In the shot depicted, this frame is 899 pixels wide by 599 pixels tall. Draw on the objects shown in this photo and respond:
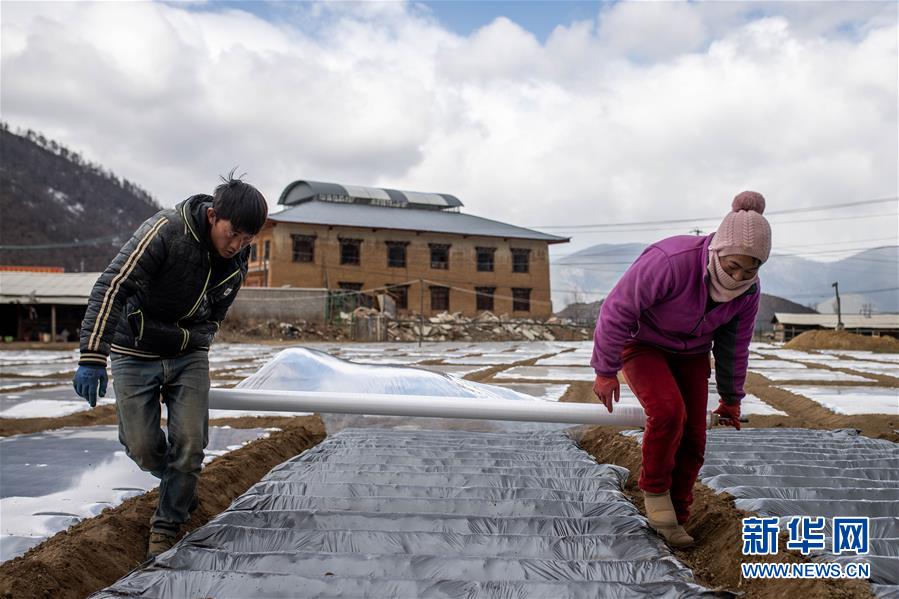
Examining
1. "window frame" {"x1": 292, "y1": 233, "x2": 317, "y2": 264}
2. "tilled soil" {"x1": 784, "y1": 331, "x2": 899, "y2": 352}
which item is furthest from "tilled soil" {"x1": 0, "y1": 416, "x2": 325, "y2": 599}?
"window frame" {"x1": 292, "y1": 233, "x2": 317, "y2": 264}

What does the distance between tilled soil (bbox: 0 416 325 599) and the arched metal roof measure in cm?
3230

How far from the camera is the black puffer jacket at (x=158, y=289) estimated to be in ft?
7.71

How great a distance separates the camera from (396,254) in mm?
31000

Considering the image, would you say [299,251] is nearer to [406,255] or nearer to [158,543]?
[406,255]

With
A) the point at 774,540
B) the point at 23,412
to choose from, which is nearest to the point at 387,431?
the point at 774,540

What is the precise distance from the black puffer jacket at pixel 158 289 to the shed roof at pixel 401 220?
2684 centimetres

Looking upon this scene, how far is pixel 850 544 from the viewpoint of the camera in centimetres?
218

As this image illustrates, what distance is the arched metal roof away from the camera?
3519 centimetres

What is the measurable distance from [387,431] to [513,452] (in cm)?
105

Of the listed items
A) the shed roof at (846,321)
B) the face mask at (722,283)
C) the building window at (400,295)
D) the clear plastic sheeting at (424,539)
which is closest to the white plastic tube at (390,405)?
the clear plastic sheeting at (424,539)

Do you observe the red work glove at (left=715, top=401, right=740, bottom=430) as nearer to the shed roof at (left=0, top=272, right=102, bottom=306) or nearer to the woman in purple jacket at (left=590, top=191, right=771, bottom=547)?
the woman in purple jacket at (left=590, top=191, right=771, bottom=547)

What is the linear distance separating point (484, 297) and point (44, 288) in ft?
58.6

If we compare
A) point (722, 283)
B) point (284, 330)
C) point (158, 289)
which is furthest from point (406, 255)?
point (722, 283)

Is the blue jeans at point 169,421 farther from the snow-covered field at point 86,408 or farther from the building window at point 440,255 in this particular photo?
the building window at point 440,255
